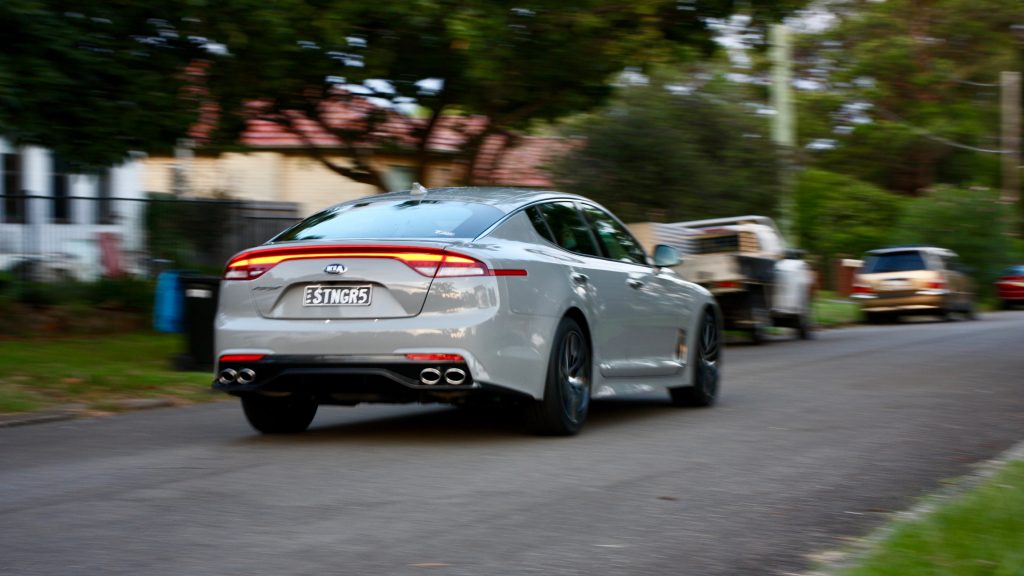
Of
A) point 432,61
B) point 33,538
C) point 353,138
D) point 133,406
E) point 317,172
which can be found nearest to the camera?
point 33,538

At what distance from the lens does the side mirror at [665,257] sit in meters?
10.2

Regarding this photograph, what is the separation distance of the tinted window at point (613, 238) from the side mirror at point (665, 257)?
0.39 feet

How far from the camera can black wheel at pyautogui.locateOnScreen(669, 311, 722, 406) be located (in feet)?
34.8

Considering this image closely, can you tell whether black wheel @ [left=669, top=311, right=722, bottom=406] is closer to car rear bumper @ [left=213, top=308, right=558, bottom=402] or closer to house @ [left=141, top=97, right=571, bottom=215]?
car rear bumper @ [left=213, top=308, right=558, bottom=402]

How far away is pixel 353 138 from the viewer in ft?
68.8

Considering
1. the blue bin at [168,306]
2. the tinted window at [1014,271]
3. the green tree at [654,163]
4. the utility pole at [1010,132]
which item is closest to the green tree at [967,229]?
the tinted window at [1014,271]

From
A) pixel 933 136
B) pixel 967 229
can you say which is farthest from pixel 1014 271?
pixel 933 136

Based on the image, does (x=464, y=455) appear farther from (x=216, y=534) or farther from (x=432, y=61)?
(x=432, y=61)

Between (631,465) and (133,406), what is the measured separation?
5.36 meters

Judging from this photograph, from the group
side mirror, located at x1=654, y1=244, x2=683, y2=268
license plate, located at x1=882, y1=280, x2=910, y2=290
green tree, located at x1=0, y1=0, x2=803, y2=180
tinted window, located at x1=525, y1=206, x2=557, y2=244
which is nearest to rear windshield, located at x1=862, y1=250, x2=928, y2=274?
license plate, located at x1=882, y1=280, x2=910, y2=290

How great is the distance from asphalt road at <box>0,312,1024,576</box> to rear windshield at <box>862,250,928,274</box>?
18859mm

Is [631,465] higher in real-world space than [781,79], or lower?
lower

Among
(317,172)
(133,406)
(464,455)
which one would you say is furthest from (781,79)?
(464,455)

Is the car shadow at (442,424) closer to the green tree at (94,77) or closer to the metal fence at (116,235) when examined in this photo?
the green tree at (94,77)
